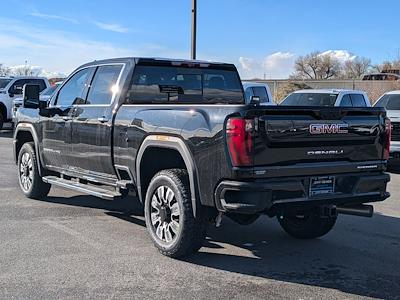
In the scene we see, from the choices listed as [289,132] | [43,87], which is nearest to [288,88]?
[43,87]

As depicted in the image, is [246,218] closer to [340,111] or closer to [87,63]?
[340,111]

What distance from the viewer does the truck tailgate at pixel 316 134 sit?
4.93 m

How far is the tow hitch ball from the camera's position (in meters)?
5.57

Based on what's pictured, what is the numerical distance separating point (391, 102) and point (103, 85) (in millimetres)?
9308

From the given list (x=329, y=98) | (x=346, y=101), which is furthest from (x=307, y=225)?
(x=346, y=101)

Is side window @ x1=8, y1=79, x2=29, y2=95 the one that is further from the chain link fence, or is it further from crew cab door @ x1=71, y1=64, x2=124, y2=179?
crew cab door @ x1=71, y1=64, x2=124, y2=179

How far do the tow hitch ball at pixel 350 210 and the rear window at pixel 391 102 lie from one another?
8834 millimetres

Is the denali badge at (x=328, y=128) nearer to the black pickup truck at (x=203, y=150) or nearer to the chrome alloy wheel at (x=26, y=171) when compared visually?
the black pickup truck at (x=203, y=150)

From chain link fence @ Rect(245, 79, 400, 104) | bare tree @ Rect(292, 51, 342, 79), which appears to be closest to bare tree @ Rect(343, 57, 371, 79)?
bare tree @ Rect(292, 51, 342, 79)

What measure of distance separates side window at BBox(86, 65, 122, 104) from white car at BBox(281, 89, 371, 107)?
9.03 meters

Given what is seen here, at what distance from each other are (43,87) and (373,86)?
870 inches

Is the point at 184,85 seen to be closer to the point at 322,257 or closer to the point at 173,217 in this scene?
the point at 173,217

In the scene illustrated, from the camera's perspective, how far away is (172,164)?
594 cm

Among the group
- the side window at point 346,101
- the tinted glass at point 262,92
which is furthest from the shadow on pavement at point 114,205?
the tinted glass at point 262,92
